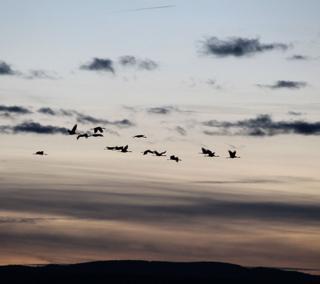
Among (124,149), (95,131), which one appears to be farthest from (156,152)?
(95,131)

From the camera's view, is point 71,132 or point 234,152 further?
point 234,152

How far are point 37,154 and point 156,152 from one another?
584 inches

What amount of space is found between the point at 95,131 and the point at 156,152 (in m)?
14.3

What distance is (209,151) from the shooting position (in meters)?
119

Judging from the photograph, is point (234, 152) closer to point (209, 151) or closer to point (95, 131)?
point (209, 151)

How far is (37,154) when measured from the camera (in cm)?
12006

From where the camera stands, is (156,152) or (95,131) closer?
(95,131)

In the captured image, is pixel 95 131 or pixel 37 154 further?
pixel 37 154

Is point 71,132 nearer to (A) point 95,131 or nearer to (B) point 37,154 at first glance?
(A) point 95,131

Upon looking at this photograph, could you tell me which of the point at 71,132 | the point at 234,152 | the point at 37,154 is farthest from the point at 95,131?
the point at 234,152

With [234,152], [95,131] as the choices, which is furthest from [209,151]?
[95,131]

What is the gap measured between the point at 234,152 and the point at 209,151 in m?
3.87

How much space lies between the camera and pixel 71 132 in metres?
112

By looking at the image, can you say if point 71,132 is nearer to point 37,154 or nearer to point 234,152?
point 37,154
